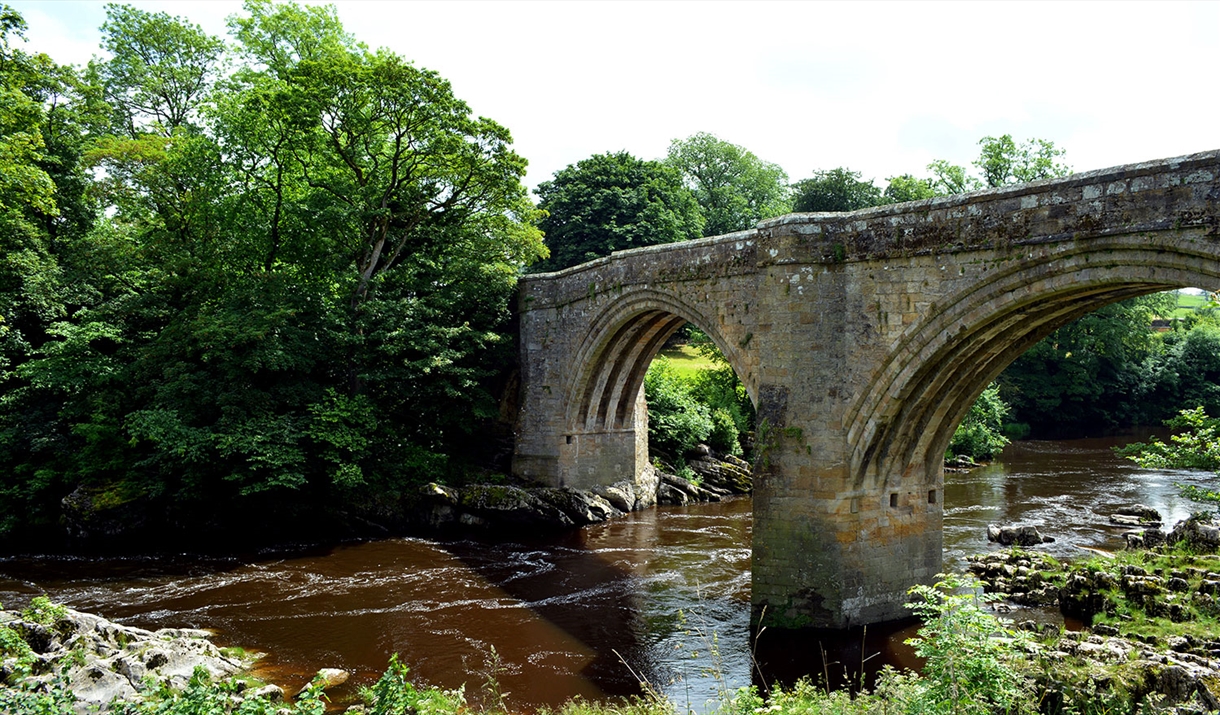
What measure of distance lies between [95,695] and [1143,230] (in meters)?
11.7

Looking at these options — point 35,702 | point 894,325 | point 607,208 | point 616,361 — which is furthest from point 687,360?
point 35,702

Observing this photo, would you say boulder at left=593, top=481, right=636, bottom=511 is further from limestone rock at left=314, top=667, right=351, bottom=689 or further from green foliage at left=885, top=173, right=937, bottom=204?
green foliage at left=885, top=173, right=937, bottom=204

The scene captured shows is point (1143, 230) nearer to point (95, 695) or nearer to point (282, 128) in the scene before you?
point (95, 695)

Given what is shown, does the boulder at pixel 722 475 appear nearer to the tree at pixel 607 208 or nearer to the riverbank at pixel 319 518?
the riverbank at pixel 319 518

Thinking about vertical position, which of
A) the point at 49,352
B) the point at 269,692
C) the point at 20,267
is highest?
the point at 20,267

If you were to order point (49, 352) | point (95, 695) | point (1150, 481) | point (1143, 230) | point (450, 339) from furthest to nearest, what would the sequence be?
point (1150, 481) → point (450, 339) → point (49, 352) → point (1143, 230) → point (95, 695)

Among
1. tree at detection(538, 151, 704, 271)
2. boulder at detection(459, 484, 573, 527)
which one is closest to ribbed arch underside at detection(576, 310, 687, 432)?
boulder at detection(459, 484, 573, 527)

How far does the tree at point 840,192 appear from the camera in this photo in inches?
1575

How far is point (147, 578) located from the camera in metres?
16.2

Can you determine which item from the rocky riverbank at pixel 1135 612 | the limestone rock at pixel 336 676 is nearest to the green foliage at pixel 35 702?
the limestone rock at pixel 336 676

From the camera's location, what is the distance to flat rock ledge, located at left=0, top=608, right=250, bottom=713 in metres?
7.96

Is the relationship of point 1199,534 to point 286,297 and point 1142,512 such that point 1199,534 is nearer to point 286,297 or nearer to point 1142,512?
point 1142,512

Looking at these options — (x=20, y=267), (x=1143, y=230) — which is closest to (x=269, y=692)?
(x=1143, y=230)

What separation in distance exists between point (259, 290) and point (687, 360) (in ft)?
68.7
